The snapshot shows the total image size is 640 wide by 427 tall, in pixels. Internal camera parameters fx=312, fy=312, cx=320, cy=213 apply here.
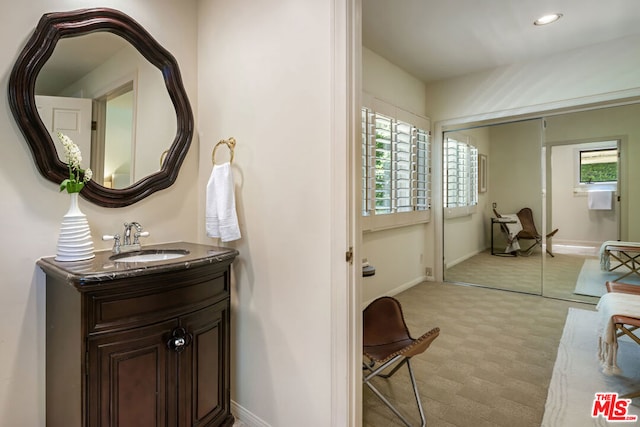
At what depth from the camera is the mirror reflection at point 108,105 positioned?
4.90 feet

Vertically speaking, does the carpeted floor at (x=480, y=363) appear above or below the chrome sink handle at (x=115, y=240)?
below

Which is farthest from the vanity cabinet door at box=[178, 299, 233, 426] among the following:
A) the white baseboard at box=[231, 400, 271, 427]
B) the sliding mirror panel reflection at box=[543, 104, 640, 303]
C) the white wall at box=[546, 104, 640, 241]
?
the white wall at box=[546, 104, 640, 241]

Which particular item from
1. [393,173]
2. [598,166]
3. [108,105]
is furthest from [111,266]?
[598,166]

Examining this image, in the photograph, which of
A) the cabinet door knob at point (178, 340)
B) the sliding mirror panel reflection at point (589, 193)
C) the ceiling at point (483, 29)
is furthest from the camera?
the sliding mirror panel reflection at point (589, 193)

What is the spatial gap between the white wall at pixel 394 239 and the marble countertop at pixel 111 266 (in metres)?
2.05

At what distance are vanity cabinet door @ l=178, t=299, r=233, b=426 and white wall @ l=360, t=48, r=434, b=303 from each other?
1.99 m

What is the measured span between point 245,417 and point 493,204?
4.15 m

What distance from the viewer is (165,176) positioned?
181 cm

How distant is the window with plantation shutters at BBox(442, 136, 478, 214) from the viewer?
4.38 meters

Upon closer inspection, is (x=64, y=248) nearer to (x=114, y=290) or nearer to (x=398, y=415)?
(x=114, y=290)

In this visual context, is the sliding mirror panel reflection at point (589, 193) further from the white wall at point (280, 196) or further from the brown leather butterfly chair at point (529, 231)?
the white wall at point (280, 196)

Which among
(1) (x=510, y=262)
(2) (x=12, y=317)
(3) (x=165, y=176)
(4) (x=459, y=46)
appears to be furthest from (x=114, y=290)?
(1) (x=510, y=262)

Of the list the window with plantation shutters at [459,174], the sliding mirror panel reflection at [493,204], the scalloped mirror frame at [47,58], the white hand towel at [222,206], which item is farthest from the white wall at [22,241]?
the sliding mirror panel reflection at [493,204]

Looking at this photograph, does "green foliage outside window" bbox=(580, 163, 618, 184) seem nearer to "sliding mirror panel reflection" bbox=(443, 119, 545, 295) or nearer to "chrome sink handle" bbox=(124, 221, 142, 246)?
"sliding mirror panel reflection" bbox=(443, 119, 545, 295)
